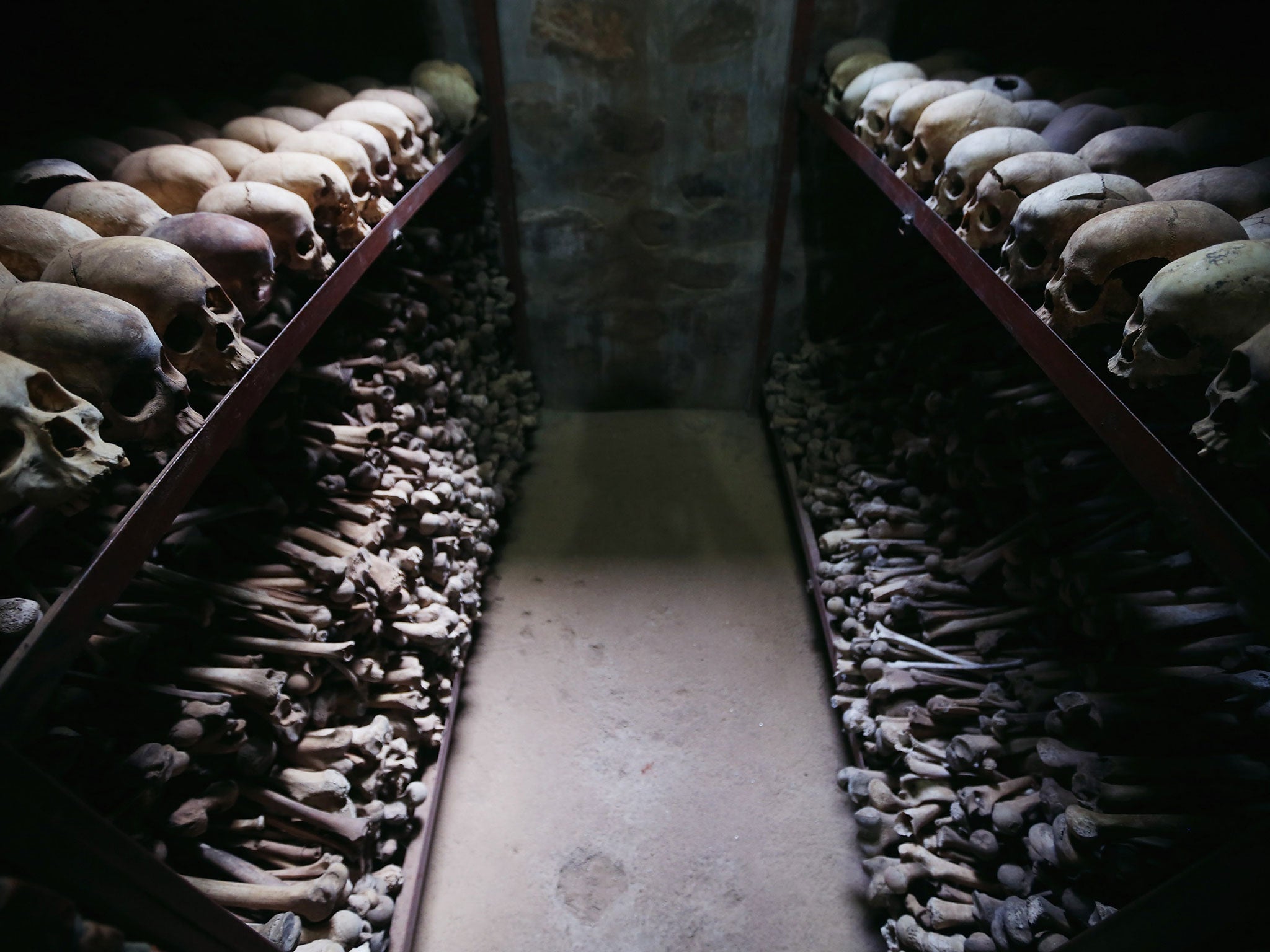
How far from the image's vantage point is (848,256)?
389 centimetres

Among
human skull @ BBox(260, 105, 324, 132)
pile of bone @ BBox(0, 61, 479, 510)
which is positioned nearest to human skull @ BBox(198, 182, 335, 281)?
pile of bone @ BBox(0, 61, 479, 510)

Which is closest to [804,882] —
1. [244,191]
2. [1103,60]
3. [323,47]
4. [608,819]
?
[608,819]

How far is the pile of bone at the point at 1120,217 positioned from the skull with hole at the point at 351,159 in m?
1.65

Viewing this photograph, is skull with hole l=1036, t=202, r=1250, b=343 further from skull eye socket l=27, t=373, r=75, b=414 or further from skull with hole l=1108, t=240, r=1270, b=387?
skull eye socket l=27, t=373, r=75, b=414

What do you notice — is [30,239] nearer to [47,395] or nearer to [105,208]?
[105,208]

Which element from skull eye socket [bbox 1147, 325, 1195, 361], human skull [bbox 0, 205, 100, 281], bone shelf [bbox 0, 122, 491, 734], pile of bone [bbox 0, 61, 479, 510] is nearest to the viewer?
bone shelf [bbox 0, 122, 491, 734]

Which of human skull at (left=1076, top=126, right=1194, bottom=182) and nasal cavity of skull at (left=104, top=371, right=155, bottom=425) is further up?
human skull at (left=1076, top=126, right=1194, bottom=182)

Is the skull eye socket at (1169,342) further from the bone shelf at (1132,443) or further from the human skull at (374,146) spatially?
the human skull at (374,146)

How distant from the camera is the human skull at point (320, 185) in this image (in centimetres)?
184

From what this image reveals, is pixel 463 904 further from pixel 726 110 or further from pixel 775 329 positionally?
pixel 726 110

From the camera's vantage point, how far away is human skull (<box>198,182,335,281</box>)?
65.7 inches

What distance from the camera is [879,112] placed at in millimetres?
2500

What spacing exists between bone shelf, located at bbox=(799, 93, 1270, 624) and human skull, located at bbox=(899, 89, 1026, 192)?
0.84ft

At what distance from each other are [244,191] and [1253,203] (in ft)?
7.07
